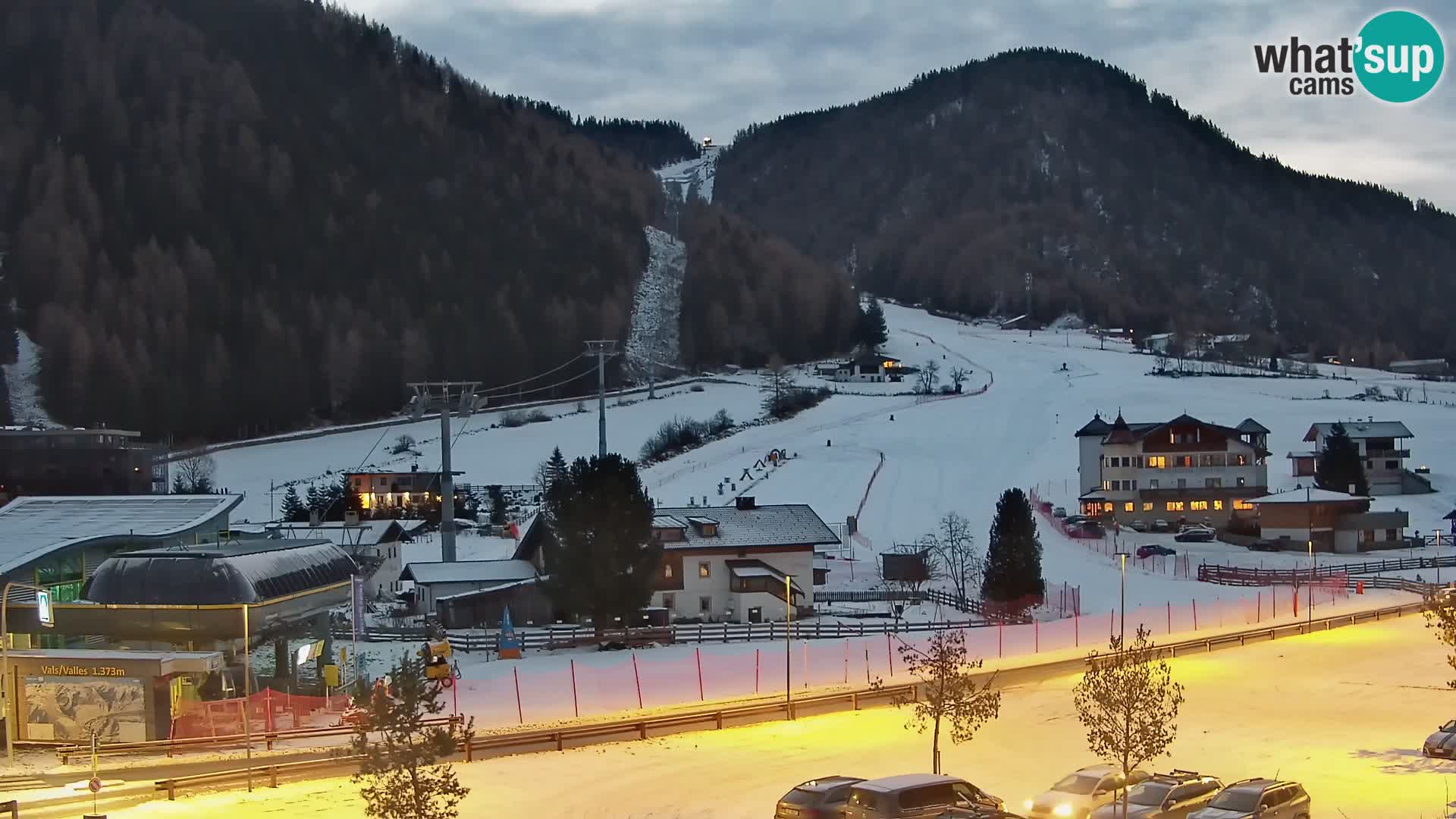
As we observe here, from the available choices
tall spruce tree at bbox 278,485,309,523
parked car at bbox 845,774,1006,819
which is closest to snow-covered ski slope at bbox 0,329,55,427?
tall spruce tree at bbox 278,485,309,523

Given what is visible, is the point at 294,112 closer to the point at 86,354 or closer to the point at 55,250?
the point at 55,250

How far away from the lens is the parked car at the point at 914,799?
20281 mm

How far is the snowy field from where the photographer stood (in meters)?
23.4

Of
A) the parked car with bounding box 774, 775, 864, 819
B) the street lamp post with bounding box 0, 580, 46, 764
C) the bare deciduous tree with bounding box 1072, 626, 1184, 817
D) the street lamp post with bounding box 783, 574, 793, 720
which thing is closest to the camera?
the parked car with bounding box 774, 775, 864, 819

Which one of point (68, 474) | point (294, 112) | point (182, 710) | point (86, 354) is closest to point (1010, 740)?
point (182, 710)

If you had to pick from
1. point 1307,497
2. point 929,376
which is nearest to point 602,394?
point 1307,497

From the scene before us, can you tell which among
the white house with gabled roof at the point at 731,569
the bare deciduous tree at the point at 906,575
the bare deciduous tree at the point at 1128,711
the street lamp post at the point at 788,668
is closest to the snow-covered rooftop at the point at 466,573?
the white house with gabled roof at the point at 731,569

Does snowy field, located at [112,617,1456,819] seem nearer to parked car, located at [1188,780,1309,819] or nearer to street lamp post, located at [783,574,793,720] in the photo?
street lamp post, located at [783,574,793,720]

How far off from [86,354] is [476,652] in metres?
109

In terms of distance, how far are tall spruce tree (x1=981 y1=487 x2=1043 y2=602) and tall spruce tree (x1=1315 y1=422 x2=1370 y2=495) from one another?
103 ft

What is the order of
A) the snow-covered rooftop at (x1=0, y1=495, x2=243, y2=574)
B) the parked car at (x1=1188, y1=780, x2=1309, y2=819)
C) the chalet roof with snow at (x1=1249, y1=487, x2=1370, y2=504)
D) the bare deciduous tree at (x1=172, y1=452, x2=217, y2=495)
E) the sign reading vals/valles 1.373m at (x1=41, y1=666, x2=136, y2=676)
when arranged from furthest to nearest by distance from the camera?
the bare deciduous tree at (x1=172, y1=452, x2=217, y2=495), the chalet roof with snow at (x1=1249, y1=487, x2=1370, y2=504), the snow-covered rooftop at (x1=0, y1=495, x2=243, y2=574), the sign reading vals/valles 1.373m at (x1=41, y1=666, x2=136, y2=676), the parked car at (x1=1188, y1=780, x2=1309, y2=819)

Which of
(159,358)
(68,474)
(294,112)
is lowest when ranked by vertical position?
(68,474)

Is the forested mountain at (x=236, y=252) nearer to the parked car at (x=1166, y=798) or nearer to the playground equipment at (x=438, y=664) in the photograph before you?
the playground equipment at (x=438, y=664)

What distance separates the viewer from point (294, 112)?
195m
